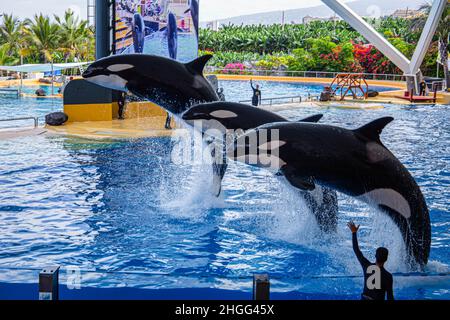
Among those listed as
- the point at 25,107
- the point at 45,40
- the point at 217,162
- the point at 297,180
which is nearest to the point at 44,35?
the point at 45,40

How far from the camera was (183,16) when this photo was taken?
18406 millimetres

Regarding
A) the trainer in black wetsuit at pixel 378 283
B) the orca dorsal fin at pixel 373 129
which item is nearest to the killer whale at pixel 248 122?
the orca dorsal fin at pixel 373 129

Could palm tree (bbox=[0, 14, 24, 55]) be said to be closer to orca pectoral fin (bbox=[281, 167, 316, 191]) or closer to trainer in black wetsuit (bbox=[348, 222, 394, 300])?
orca pectoral fin (bbox=[281, 167, 316, 191])

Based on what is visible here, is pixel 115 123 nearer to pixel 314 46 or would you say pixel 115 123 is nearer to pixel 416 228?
pixel 416 228

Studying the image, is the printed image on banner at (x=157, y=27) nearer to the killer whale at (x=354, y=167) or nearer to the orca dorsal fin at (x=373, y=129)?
the killer whale at (x=354, y=167)

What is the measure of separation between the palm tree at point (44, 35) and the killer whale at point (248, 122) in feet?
117

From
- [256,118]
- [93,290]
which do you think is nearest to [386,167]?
[256,118]

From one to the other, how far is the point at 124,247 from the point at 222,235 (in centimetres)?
119

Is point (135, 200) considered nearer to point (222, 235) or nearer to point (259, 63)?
point (222, 235)

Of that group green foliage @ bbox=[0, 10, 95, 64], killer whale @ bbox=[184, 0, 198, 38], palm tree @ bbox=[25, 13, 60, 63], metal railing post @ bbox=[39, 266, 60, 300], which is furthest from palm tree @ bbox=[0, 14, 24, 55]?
A: metal railing post @ bbox=[39, 266, 60, 300]

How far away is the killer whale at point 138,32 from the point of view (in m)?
17.0

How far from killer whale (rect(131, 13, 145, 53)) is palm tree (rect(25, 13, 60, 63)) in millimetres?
24608

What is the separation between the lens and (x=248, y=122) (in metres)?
6.54
